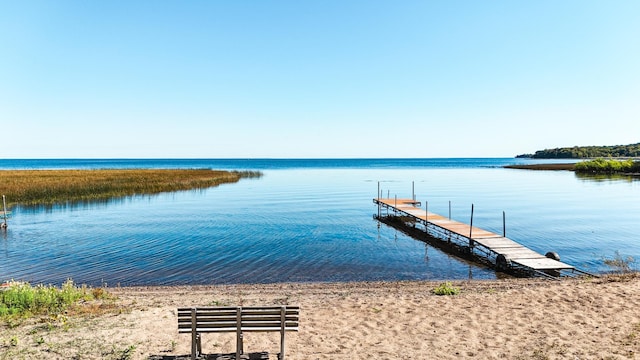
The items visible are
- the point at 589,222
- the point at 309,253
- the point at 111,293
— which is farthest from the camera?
the point at 589,222

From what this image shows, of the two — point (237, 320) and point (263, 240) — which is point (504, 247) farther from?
point (237, 320)

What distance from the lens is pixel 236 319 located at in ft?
25.1

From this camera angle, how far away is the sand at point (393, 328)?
843 centimetres

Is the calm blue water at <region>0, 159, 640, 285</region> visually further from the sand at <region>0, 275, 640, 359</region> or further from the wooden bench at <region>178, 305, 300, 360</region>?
the wooden bench at <region>178, 305, 300, 360</region>

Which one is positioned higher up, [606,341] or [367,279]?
[606,341]

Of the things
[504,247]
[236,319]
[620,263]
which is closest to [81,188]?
[504,247]

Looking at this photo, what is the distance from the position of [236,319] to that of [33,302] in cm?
768

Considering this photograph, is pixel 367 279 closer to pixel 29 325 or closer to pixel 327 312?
pixel 327 312

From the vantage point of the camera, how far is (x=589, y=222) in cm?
3125

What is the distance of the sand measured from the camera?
8.43 meters

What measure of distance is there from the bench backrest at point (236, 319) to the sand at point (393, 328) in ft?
3.40

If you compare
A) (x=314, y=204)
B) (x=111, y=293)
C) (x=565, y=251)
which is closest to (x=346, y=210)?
(x=314, y=204)

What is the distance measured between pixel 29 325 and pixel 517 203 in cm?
4387

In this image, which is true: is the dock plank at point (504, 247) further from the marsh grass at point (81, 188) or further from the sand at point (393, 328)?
the marsh grass at point (81, 188)
